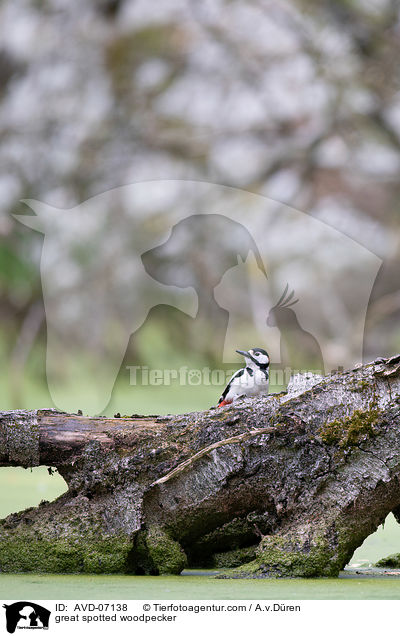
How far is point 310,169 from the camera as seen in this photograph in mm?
7512

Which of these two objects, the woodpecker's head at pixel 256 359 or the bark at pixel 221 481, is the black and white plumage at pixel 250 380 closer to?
the woodpecker's head at pixel 256 359

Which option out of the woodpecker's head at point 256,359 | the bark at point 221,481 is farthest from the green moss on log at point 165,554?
the woodpecker's head at point 256,359

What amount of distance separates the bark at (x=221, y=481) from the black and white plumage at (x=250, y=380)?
0.39m

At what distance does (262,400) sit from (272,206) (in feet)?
17.5

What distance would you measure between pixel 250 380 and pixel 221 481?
23.3 inches

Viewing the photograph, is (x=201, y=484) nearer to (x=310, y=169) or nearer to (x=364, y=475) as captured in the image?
(x=364, y=475)

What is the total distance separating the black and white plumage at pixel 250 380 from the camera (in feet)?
8.86

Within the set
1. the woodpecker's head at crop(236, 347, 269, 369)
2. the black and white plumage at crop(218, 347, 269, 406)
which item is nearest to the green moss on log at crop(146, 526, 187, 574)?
the black and white plumage at crop(218, 347, 269, 406)

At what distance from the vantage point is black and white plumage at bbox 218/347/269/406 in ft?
8.86
